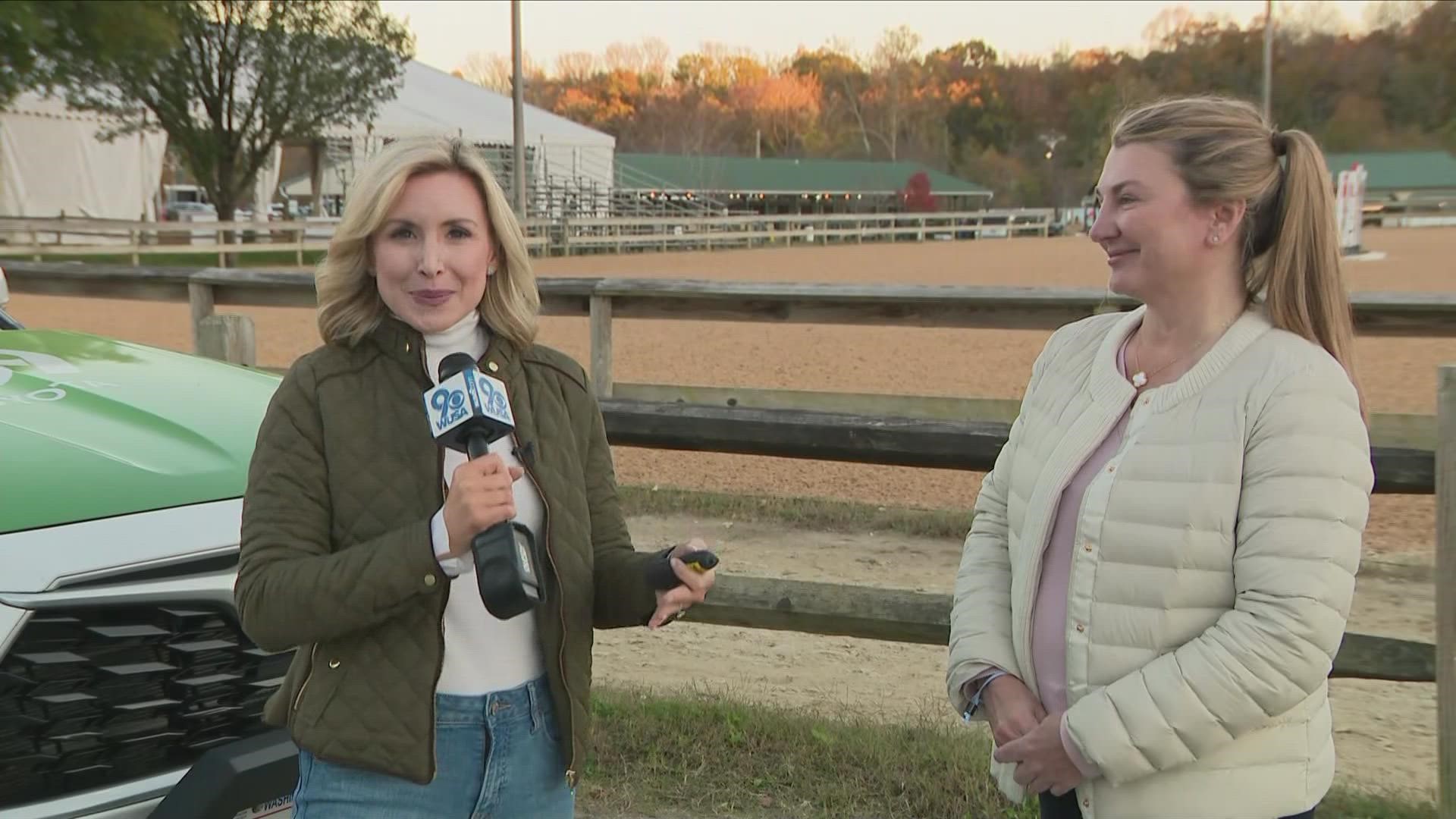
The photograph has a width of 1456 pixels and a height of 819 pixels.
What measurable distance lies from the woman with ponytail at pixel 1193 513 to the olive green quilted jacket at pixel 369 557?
60cm

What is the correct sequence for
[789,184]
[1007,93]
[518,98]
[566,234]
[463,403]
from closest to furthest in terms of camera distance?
[463,403], [518,98], [566,234], [789,184], [1007,93]

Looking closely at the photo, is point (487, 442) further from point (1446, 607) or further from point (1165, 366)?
point (1446, 607)

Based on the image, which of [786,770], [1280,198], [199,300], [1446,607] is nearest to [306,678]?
[1280,198]

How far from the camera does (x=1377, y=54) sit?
245ft

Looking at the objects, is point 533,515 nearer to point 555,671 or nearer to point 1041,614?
point 555,671

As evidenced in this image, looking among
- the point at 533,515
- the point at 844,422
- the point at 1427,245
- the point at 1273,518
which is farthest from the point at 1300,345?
the point at 1427,245

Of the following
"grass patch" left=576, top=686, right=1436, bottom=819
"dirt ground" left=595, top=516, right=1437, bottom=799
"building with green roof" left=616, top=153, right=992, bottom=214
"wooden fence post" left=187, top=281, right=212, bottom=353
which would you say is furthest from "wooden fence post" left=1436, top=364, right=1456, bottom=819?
"building with green roof" left=616, top=153, right=992, bottom=214

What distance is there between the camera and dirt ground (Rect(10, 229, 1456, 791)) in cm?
435

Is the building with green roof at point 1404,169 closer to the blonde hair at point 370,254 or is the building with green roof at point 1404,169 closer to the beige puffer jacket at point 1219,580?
the beige puffer jacket at point 1219,580

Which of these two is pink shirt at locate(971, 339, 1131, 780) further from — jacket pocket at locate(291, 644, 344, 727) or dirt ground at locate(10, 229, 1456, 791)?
dirt ground at locate(10, 229, 1456, 791)

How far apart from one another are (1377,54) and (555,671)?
8473cm

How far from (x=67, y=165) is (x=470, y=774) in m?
36.5

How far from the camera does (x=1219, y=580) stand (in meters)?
1.76

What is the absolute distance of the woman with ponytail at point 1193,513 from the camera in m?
1.71
